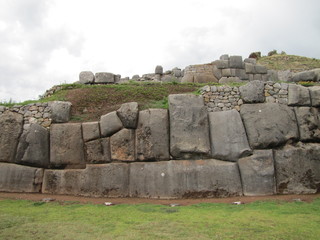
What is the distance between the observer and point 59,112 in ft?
40.4

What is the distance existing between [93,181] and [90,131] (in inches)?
79.7

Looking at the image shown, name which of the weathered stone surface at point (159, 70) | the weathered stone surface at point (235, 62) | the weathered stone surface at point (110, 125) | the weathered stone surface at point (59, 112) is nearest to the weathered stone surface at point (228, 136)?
the weathered stone surface at point (110, 125)

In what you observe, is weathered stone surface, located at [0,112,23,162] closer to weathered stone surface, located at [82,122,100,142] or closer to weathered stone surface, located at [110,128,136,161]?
weathered stone surface, located at [82,122,100,142]

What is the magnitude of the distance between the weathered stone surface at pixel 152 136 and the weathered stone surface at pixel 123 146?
24cm

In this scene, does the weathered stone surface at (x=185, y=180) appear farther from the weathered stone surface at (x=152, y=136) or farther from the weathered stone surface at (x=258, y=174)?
the weathered stone surface at (x=152, y=136)

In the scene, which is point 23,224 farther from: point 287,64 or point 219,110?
point 287,64

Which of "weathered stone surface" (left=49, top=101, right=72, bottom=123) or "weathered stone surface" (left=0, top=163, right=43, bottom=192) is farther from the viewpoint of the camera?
"weathered stone surface" (left=49, top=101, right=72, bottom=123)

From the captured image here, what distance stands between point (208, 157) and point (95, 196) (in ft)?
15.1

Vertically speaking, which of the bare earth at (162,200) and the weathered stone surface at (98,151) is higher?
the weathered stone surface at (98,151)

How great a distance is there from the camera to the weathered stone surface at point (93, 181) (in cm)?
1097

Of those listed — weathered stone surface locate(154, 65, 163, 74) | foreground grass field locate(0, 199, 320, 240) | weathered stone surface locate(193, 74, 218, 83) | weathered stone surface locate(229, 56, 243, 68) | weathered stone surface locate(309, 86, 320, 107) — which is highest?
weathered stone surface locate(154, 65, 163, 74)

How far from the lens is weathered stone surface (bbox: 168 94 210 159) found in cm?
1123

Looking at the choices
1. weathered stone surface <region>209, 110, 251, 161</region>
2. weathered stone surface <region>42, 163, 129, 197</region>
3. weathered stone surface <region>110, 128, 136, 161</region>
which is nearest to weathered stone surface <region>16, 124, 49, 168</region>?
weathered stone surface <region>42, 163, 129, 197</region>

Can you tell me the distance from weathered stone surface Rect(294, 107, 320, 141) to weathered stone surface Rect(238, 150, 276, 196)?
207 cm
